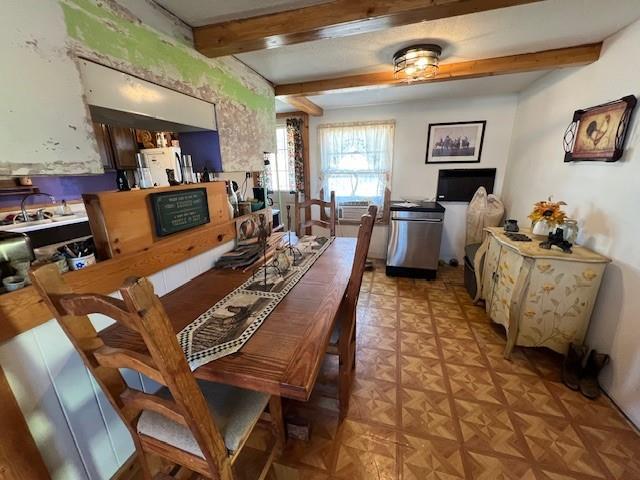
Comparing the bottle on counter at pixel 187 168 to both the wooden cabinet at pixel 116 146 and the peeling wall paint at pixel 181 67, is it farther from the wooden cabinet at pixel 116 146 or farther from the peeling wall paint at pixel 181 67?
the wooden cabinet at pixel 116 146

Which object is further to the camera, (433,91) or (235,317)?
(433,91)

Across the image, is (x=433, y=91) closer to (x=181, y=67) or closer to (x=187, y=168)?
(x=181, y=67)

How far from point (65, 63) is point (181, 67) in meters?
0.59

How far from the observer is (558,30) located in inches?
62.1

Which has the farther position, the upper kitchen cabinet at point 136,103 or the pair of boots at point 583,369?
the pair of boots at point 583,369

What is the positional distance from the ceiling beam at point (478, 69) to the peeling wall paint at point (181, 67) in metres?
0.43

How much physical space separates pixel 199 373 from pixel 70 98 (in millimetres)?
1110

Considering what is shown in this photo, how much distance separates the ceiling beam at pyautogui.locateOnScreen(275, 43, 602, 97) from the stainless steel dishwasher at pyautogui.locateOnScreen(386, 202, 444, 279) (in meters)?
1.40

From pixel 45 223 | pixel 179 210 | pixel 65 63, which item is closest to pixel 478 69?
pixel 179 210

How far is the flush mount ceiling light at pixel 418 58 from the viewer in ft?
5.66

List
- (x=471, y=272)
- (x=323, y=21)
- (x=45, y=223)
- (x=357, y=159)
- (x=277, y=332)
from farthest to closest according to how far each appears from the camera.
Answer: (x=357, y=159) → (x=471, y=272) → (x=45, y=223) → (x=323, y=21) → (x=277, y=332)

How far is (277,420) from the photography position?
4.10 ft

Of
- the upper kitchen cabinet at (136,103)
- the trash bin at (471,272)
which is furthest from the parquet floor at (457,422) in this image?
the upper kitchen cabinet at (136,103)

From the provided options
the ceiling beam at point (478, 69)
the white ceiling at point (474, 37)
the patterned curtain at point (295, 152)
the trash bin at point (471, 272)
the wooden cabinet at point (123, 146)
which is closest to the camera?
the white ceiling at point (474, 37)
